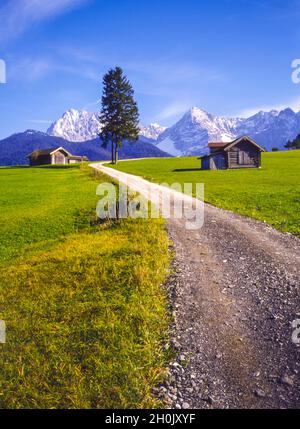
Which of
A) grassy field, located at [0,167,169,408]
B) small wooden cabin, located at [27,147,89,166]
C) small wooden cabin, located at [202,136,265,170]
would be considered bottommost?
grassy field, located at [0,167,169,408]

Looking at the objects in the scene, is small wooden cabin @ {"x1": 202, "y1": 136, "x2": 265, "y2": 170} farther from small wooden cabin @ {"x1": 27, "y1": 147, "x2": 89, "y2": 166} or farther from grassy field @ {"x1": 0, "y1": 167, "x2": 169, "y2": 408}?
small wooden cabin @ {"x1": 27, "y1": 147, "x2": 89, "y2": 166}

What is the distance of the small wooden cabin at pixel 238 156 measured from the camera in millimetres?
68688

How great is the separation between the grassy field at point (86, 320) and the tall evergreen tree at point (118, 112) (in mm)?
68728

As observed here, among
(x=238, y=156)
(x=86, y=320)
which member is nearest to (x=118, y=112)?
(x=238, y=156)

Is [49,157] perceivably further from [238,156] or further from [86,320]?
[86,320]

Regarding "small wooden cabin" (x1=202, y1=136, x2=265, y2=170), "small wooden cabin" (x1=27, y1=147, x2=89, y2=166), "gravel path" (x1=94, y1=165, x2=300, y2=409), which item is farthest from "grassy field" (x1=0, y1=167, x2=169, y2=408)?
"small wooden cabin" (x1=27, y1=147, x2=89, y2=166)

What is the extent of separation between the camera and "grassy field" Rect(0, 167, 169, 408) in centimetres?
671

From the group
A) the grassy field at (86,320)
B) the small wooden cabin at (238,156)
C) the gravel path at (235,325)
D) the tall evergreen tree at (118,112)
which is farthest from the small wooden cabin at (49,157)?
the gravel path at (235,325)

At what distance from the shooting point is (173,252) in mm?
14047

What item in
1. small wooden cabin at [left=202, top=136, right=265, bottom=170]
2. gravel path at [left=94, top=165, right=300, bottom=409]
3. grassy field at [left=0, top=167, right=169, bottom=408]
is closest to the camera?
gravel path at [left=94, top=165, right=300, bottom=409]

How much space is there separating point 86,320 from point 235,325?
13.0 feet

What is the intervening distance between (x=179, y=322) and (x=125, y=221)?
1140 centimetres

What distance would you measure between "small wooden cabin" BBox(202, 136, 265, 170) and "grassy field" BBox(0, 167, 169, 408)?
53410 millimetres

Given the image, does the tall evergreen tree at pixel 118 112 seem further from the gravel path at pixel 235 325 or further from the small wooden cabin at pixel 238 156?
the gravel path at pixel 235 325
